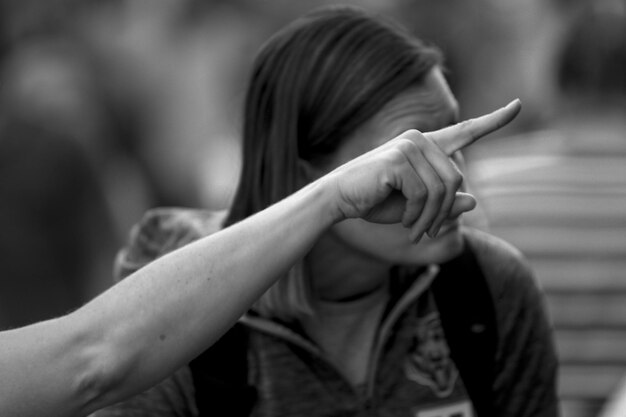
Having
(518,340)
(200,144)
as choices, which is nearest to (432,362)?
(518,340)

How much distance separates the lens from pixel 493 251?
10.0ft

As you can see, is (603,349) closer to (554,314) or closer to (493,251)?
(554,314)

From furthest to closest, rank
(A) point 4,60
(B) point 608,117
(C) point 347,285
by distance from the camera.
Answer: (A) point 4,60
(B) point 608,117
(C) point 347,285

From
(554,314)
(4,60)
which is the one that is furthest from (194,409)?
(4,60)

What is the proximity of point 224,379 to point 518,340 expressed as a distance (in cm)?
68

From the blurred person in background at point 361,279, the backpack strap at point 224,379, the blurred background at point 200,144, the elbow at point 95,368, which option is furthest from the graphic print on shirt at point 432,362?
the elbow at point 95,368

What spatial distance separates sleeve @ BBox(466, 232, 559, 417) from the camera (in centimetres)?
299

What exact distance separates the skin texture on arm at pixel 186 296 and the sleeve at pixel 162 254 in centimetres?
42

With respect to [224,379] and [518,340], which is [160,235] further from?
[518,340]

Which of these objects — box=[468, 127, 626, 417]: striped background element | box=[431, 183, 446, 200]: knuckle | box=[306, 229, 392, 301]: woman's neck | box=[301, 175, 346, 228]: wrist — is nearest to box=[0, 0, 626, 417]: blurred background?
box=[468, 127, 626, 417]: striped background element

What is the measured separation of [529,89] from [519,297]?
5849 mm

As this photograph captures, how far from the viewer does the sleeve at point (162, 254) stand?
2.67 meters

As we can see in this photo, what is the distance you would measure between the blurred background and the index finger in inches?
40.2

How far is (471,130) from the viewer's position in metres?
2.25
